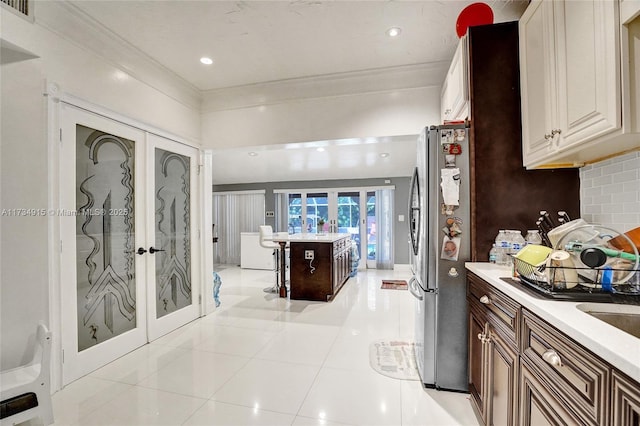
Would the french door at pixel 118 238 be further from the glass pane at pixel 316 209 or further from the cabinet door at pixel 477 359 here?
the glass pane at pixel 316 209

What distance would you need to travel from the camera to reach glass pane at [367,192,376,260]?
6.90 m

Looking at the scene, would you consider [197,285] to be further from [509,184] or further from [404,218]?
[404,218]

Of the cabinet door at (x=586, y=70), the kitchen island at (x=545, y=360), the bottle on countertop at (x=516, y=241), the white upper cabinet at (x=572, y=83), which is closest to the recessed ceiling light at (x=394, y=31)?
the white upper cabinet at (x=572, y=83)

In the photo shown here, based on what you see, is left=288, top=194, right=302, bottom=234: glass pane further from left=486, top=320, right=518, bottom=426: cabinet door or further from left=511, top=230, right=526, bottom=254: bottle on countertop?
left=486, top=320, right=518, bottom=426: cabinet door

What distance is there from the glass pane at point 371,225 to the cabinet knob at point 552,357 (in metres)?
5.92

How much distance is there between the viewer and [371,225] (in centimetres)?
692

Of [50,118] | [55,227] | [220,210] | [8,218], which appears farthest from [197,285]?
[220,210]

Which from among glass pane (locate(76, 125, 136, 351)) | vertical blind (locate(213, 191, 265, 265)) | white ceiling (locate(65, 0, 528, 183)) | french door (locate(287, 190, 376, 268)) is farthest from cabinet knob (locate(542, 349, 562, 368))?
vertical blind (locate(213, 191, 265, 265))

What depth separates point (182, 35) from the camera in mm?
2316

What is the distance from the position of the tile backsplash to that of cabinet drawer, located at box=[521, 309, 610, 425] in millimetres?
896

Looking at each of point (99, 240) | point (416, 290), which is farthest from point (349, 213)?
point (99, 240)

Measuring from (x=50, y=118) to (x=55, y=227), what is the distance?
747 millimetres

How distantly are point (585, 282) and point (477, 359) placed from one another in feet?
2.63

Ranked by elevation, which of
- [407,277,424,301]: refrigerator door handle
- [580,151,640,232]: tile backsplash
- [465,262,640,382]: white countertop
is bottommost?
[407,277,424,301]: refrigerator door handle
